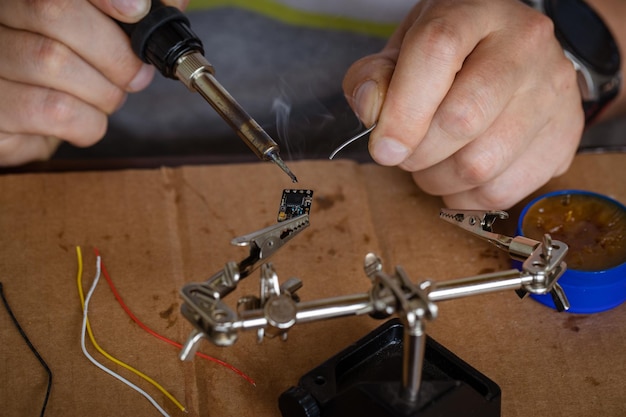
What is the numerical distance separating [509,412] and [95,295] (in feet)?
1.92

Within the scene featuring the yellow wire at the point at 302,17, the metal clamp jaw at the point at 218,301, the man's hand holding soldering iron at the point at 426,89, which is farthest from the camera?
the yellow wire at the point at 302,17

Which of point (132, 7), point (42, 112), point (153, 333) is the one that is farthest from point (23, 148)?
point (153, 333)

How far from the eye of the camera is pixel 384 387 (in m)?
0.72

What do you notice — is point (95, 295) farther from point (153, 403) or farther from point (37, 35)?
point (37, 35)

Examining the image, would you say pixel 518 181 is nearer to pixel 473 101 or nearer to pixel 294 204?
pixel 473 101

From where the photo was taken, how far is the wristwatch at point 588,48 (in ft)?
4.04

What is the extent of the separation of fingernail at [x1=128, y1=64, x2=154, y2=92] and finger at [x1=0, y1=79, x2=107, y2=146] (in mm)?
84

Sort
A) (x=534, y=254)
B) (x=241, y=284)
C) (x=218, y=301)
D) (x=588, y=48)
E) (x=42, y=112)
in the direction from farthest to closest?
1. (x=588, y=48)
2. (x=42, y=112)
3. (x=241, y=284)
4. (x=534, y=254)
5. (x=218, y=301)

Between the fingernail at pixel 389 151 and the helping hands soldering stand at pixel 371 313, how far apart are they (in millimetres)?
180

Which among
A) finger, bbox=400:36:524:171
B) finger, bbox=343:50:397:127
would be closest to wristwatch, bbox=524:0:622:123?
finger, bbox=400:36:524:171

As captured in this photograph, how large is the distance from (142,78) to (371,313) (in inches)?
26.4

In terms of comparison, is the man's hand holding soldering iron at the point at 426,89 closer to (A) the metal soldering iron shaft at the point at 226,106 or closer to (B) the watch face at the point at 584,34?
(A) the metal soldering iron shaft at the point at 226,106

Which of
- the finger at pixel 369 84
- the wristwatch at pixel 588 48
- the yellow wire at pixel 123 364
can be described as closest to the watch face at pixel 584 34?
the wristwatch at pixel 588 48

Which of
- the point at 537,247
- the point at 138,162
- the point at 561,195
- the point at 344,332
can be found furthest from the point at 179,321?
the point at 561,195
